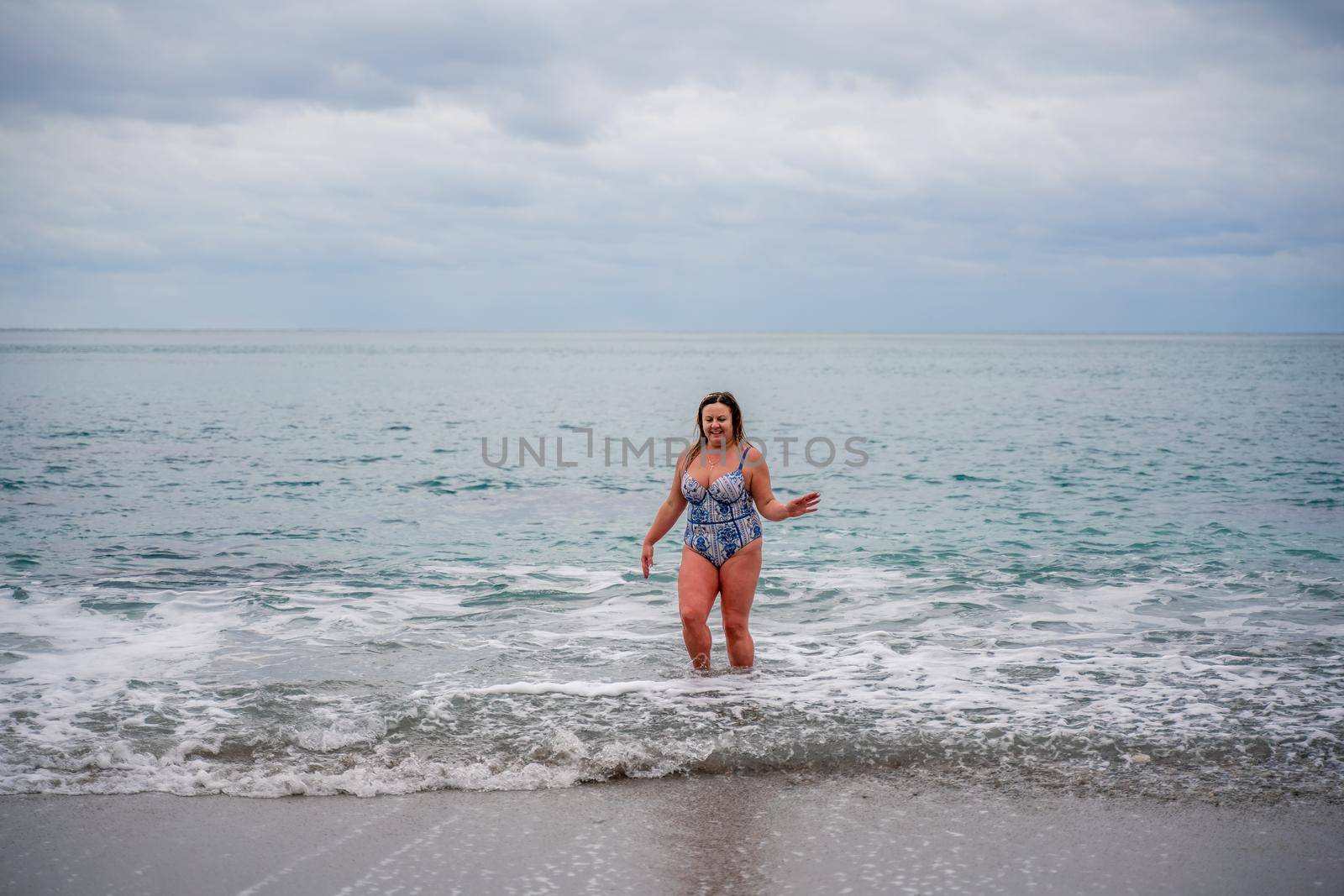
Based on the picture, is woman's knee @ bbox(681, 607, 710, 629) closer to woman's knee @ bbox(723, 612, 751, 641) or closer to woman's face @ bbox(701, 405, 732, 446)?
woman's knee @ bbox(723, 612, 751, 641)

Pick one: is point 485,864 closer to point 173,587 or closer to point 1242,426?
point 173,587

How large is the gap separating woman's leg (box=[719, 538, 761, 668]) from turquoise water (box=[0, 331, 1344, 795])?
21 centimetres

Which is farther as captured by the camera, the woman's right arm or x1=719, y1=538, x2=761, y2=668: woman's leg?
the woman's right arm

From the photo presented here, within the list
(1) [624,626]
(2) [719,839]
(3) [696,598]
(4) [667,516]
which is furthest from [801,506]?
(1) [624,626]

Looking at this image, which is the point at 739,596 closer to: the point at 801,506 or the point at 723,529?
the point at 723,529

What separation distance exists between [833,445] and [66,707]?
82.7 ft

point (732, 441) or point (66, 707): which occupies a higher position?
point (732, 441)

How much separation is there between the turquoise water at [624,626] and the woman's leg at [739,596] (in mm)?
206

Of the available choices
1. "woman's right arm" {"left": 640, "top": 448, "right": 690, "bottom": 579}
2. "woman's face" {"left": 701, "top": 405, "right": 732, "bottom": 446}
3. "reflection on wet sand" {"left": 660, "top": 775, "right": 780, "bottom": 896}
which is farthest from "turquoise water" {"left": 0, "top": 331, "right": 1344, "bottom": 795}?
"woman's face" {"left": 701, "top": 405, "right": 732, "bottom": 446}

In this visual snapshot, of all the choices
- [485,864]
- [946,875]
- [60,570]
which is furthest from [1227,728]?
[60,570]

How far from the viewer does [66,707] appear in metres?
6.34

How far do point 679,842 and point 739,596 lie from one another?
8.45 ft

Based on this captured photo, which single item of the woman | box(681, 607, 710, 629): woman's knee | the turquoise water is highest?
the woman

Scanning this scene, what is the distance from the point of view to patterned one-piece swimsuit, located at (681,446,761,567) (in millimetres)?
6906
